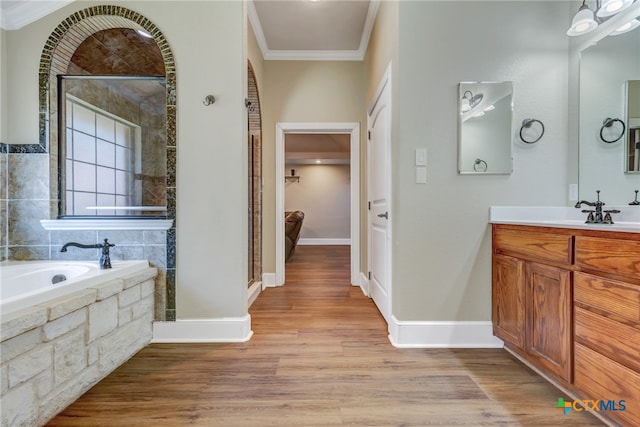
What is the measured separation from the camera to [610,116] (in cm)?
185

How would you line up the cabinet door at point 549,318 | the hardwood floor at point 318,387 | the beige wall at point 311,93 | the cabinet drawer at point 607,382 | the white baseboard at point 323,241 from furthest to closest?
the white baseboard at point 323,241 < the beige wall at point 311,93 < the cabinet door at point 549,318 < the hardwood floor at point 318,387 < the cabinet drawer at point 607,382

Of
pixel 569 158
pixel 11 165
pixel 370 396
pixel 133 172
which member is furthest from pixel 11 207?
pixel 569 158

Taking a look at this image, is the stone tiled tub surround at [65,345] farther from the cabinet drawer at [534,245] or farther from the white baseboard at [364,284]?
the cabinet drawer at [534,245]

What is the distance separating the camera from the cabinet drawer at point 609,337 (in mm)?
1148

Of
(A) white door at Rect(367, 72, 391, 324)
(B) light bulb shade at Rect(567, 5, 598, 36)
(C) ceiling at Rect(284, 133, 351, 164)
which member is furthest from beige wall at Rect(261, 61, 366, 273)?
(C) ceiling at Rect(284, 133, 351, 164)

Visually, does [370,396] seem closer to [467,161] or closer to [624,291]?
[624,291]

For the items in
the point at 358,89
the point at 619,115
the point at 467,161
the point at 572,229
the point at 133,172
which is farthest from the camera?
the point at 358,89

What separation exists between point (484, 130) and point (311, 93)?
2044 millimetres

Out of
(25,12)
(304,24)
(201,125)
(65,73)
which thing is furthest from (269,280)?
(25,12)

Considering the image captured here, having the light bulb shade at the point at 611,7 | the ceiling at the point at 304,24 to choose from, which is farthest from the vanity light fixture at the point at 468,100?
the ceiling at the point at 304,24

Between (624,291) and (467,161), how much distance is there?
1067 mm

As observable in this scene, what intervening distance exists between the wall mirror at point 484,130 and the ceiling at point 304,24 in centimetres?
130

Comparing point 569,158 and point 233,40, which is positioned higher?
point 233,40

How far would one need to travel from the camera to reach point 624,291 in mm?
1185
